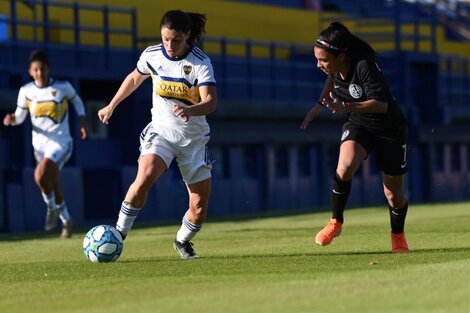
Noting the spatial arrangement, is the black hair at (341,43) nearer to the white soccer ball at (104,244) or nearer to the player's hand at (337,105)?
the player's hand at (337,105)

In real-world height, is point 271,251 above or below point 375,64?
below

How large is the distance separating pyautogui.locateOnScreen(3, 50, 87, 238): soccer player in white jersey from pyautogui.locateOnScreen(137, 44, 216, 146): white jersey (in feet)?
20.3

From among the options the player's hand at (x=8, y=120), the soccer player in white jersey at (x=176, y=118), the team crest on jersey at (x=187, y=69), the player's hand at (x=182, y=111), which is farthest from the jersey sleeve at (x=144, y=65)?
the player's hand at (x=8, y=120)

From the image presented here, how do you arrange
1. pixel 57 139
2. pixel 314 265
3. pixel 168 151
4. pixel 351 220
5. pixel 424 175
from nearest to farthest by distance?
pixel 314 265
pixel 168 151
pixel 57 139
pixel 351 220
pixel 424 175

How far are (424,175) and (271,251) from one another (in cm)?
2317

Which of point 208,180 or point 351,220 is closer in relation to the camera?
point 208,180

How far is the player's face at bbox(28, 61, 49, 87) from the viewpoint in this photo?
18.0 metres

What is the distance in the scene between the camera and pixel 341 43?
12.0m

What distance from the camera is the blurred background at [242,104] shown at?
80.0 ft

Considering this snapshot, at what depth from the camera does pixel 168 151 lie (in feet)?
39.1

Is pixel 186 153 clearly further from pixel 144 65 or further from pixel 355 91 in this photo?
pixel 355 91

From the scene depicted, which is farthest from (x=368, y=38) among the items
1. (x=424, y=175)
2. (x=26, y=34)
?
(x=26, y=34)

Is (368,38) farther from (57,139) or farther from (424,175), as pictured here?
(57,139)

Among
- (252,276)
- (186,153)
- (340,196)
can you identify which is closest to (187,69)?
(186,153)
